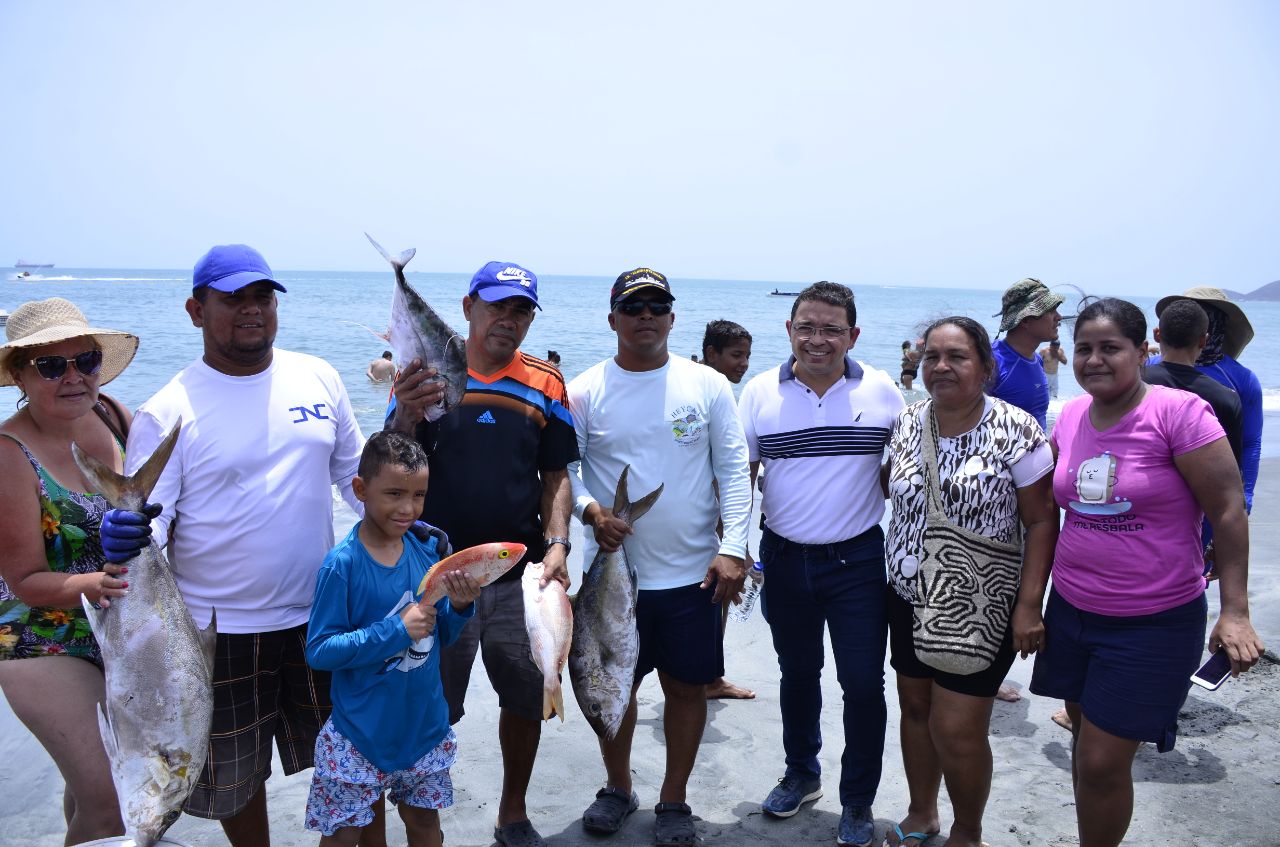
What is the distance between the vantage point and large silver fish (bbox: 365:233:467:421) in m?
3.12

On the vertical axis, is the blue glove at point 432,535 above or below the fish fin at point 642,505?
below

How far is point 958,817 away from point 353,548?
2.53 metres

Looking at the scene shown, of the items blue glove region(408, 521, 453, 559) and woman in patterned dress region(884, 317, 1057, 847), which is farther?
woman in patterned dress region(884, 317, 1057, 847)

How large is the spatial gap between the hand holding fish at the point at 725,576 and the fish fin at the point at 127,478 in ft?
6.81

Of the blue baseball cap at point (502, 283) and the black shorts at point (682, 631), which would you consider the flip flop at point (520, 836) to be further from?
the blue baseball cap at point (502, 283)

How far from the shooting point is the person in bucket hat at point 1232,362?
4.39m

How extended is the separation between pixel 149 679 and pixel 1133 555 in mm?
3191

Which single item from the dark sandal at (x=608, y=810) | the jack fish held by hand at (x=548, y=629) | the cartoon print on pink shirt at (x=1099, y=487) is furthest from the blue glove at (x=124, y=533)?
the cartoon print on pink shirt at (x=1099, y=487)

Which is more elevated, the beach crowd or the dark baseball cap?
the dark baseball cap

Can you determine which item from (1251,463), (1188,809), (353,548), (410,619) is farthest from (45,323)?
(1251,463)

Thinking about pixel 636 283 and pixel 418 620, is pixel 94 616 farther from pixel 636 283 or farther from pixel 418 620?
pixel 636 283

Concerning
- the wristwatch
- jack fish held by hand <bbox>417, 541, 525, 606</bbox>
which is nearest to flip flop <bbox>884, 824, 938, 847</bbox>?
the wristwatch

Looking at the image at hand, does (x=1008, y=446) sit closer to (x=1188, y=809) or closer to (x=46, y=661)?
(x=1188, y=809)

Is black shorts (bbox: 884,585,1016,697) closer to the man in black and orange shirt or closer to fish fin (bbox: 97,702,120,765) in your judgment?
the man in black and orange shirt
